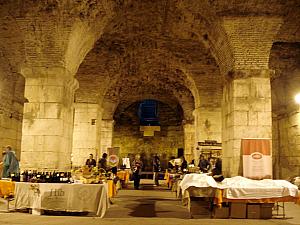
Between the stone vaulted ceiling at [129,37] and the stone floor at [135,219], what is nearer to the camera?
the stone floor at [135,219]

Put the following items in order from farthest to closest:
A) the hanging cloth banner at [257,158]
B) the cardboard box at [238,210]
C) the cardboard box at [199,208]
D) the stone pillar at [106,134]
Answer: the stone pillar at [106,134] < the hanging cloth banner at [257,158] < the cardboard box at [199,208] < the cardboard box at [238,210]

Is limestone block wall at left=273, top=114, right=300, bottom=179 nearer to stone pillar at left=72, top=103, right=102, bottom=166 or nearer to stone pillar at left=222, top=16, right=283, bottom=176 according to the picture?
stone pillar at left=222, top=16, right=283, bottom=176

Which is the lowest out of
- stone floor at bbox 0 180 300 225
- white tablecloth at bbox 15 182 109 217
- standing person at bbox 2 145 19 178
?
stone floor at bbox 0 180 300 225

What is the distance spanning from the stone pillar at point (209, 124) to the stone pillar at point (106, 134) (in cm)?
683

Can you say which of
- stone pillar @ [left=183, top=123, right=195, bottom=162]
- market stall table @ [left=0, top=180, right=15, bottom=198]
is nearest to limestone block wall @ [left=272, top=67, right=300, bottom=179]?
stone pillar @ [left=183, top=123, right=195, bottom=162]

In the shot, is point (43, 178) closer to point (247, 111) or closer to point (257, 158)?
point (257, 158)

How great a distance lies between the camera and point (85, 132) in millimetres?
14852

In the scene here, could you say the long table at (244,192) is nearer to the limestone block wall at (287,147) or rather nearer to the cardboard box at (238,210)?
the cardboard box at (238,210)

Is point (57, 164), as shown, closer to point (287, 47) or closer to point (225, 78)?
point (225, 78)

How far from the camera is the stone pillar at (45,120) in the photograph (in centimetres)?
855

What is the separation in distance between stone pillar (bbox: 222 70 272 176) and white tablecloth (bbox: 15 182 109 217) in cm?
333

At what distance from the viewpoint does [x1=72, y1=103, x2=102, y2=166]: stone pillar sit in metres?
14.7

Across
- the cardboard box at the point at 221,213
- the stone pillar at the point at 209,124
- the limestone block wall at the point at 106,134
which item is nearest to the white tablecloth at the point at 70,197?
the cardboard box at the point at 221,213

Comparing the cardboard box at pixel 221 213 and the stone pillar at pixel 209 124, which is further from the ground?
the stone pillar at pixel 209 124
